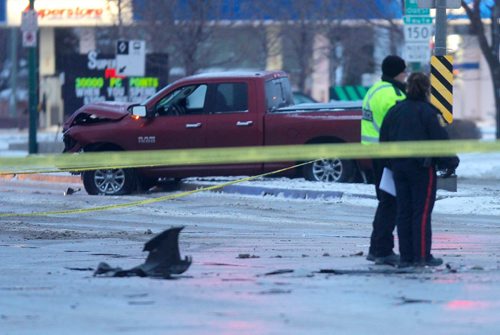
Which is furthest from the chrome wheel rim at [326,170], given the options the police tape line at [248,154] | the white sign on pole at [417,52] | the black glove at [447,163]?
the black glove at [447,163]

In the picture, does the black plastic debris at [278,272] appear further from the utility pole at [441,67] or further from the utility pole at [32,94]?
the utility pole at [32,94]

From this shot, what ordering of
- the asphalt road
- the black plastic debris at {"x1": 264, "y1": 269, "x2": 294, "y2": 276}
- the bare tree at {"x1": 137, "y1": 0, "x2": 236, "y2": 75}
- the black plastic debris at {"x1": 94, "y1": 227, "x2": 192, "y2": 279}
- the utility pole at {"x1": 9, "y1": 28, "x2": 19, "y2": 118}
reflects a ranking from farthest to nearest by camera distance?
the utility pole at {"x1": 9, "y1": 28, "x2": 19, "y2": 118}
the bare tree at {"x1": 137, "y1": 0, "x2": 236, "y2": 75}
the black plastic debris at {"x1": 264, "y1": 269, "x2": 294, "y2": 276}
the black plastic debris at {"x1": 94, "y1": 227, "x2": 192, "y2": 279}
the asphalt road

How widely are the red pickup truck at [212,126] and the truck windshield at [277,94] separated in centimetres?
2

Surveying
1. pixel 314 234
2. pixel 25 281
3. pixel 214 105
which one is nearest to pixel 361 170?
pixel 214 105

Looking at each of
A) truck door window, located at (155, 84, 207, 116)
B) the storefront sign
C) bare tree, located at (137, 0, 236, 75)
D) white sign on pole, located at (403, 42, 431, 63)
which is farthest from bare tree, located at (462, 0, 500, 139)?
truck door window, located at (155, 84, 207, 116)

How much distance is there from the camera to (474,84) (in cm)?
6506

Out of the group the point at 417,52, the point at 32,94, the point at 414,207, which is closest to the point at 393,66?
the point at 414,207

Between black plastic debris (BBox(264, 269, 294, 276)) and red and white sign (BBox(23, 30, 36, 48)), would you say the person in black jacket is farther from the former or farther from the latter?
red and white sign (BBox(23, 30, 36, 48))

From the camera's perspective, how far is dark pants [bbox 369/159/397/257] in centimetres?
1125

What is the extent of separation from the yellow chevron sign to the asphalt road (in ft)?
11.0

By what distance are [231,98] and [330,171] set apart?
1875 mm

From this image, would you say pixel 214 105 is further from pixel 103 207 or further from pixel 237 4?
pixel 237 4

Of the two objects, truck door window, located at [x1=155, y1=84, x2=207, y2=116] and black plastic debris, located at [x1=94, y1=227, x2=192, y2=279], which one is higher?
truck door window, located at [x1=155, y1=84, x2=207, y2=116]

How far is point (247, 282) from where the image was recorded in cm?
1027
